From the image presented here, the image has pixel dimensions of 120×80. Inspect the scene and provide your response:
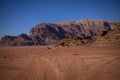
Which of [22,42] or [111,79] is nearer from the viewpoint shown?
[111,79]

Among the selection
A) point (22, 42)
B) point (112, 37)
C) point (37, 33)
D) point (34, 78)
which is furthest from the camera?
point (37, 33)

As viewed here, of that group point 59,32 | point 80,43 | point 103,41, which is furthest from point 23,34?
point 103,41

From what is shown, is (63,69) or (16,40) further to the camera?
(16,40)

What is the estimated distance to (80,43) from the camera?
219ft

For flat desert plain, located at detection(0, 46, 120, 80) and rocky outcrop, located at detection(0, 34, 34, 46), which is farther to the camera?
rocky outcrop, located at detection(0, 34, 34, 46)

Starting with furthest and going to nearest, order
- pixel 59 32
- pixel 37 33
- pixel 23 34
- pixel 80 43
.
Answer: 1. pixel 59 32
2. pixel 37 33
3. pixel 23 34
4. pixel 80 43

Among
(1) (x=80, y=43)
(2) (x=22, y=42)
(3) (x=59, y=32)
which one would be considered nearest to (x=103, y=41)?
(1) (x=80, y=43)

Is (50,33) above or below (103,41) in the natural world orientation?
above

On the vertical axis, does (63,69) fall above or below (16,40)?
below

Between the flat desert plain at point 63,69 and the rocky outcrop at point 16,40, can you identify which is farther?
the rocky outcrop at point 16,40

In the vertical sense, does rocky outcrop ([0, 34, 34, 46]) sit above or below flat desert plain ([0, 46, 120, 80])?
above

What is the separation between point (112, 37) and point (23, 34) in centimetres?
11841

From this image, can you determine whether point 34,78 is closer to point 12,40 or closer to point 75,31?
point 12,40

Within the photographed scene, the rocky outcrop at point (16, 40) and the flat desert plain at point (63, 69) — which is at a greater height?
the rocky outcrop at point (16, 40)
